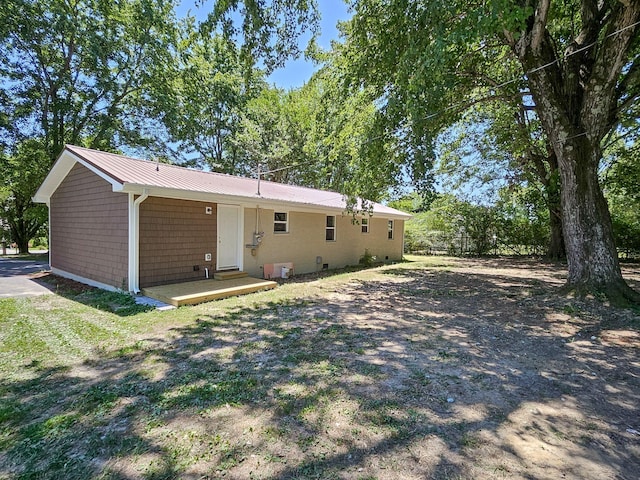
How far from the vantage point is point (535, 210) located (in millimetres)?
16391

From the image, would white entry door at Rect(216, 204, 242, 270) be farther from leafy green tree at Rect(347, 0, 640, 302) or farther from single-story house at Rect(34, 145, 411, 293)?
leafy green tree at Rect(347, 0, 640, 302)

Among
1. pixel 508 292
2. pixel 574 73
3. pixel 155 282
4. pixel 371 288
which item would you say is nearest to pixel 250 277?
pixel 155 282

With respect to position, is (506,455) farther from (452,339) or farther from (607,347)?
(607,347)

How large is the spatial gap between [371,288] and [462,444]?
6.12 meters

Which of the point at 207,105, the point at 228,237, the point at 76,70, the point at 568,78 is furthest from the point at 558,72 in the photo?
the point at 76,70

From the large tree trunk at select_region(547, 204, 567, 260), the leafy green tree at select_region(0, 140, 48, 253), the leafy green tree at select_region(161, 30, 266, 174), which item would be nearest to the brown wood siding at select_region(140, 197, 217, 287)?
the leafy green tree at select_region(161, 30, 266, 174)

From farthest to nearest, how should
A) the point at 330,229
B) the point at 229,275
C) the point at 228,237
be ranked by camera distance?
1. the point at 330,229
2. the point at 228,237
3. the point at 229,275

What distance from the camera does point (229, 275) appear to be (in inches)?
325

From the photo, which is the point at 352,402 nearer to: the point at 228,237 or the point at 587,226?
the point at 587,226

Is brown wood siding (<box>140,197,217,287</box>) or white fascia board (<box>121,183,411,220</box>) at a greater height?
white fascia board (<box>121,183,411,220</box>)

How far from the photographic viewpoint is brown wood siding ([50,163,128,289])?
23.2 ft

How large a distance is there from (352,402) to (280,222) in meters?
7.53

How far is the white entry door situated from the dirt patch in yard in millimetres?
3423

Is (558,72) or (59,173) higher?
(558,72)
